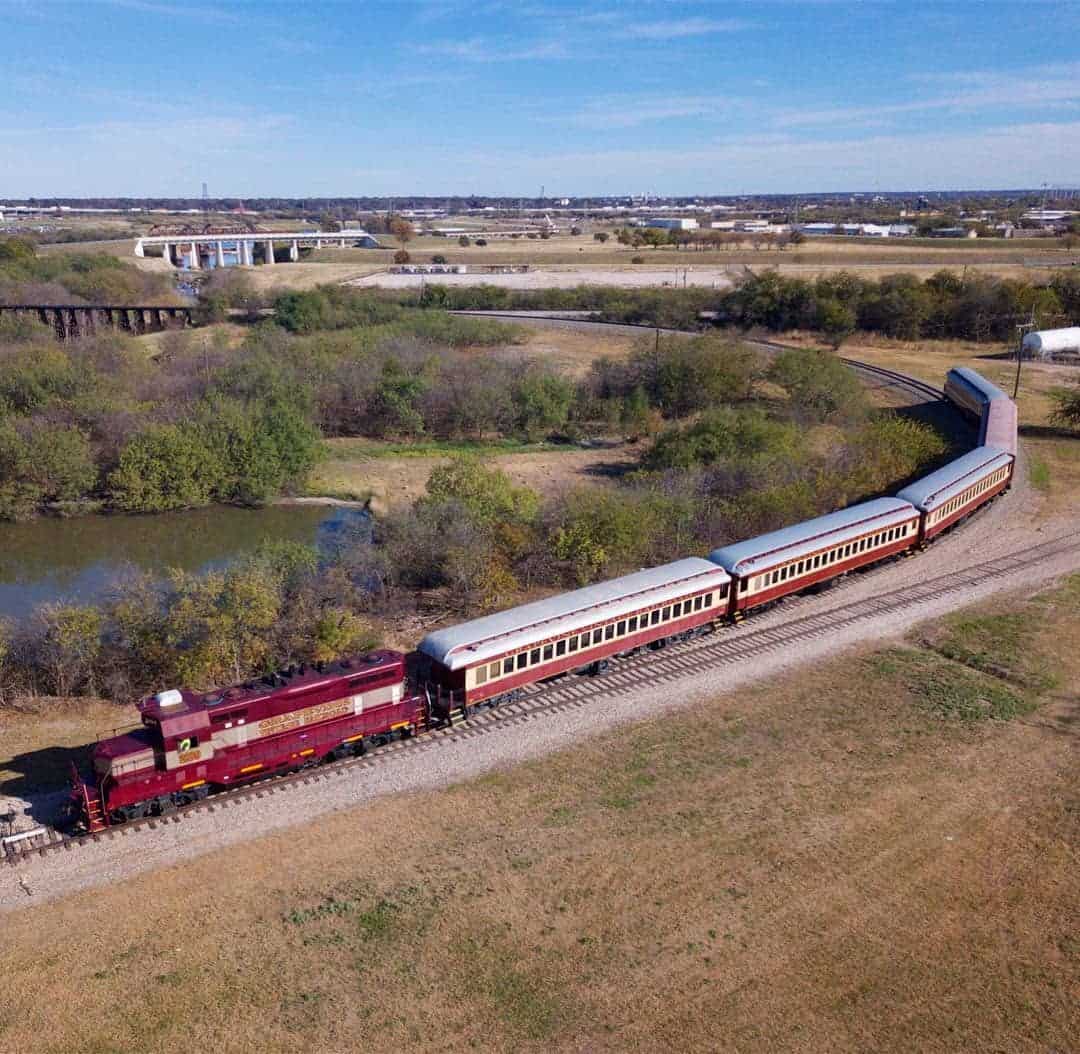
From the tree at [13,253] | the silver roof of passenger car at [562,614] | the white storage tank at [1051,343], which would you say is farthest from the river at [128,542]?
the tree at [13,253]

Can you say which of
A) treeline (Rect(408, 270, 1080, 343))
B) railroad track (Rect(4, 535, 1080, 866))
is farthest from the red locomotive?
treeline (Rect(408, 270, 1080, 343))

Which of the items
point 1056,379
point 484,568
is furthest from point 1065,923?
point 1056,379

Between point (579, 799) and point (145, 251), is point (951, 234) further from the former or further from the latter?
point (579, 799)

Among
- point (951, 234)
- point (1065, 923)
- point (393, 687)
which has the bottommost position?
point (1065, 923)

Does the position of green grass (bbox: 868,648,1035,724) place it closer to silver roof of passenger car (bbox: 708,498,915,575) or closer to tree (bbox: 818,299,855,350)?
silver roof of passenger car (bbox: 708,498,915,575)

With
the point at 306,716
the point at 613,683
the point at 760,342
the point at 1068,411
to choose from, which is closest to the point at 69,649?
the point at 306,716
